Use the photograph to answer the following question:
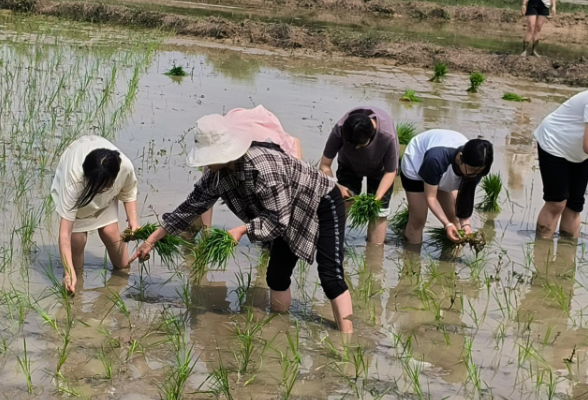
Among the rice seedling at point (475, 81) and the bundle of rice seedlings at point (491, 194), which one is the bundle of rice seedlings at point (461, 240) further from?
the rice seedling at point (475, 81)

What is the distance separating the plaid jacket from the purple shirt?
117cm

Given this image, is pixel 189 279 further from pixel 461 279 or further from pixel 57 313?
pixel 461 279

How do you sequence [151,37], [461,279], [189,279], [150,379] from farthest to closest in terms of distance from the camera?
[151,37]
[461,279]
[189,279]
[150,379]

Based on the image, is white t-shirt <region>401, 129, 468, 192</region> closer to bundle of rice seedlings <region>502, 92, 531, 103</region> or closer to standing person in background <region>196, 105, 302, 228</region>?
standing person in background <region>196, 105, 302, 228</region>

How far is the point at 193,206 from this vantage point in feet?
13.7

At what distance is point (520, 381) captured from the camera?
152 inches

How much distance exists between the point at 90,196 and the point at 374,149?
1892 mm

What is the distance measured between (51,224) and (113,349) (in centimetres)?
181

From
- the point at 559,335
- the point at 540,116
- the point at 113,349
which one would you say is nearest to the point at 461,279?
the point at 559,335

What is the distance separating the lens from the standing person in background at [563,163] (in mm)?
5672

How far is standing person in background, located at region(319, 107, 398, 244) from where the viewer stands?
4945 millimetres

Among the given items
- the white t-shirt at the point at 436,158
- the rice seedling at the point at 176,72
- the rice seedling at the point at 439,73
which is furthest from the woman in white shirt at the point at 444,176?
the rice seedling at the point at 439,73

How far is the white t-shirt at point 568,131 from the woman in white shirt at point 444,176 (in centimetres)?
74

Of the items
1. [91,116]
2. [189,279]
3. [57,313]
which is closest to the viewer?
[57,313]
